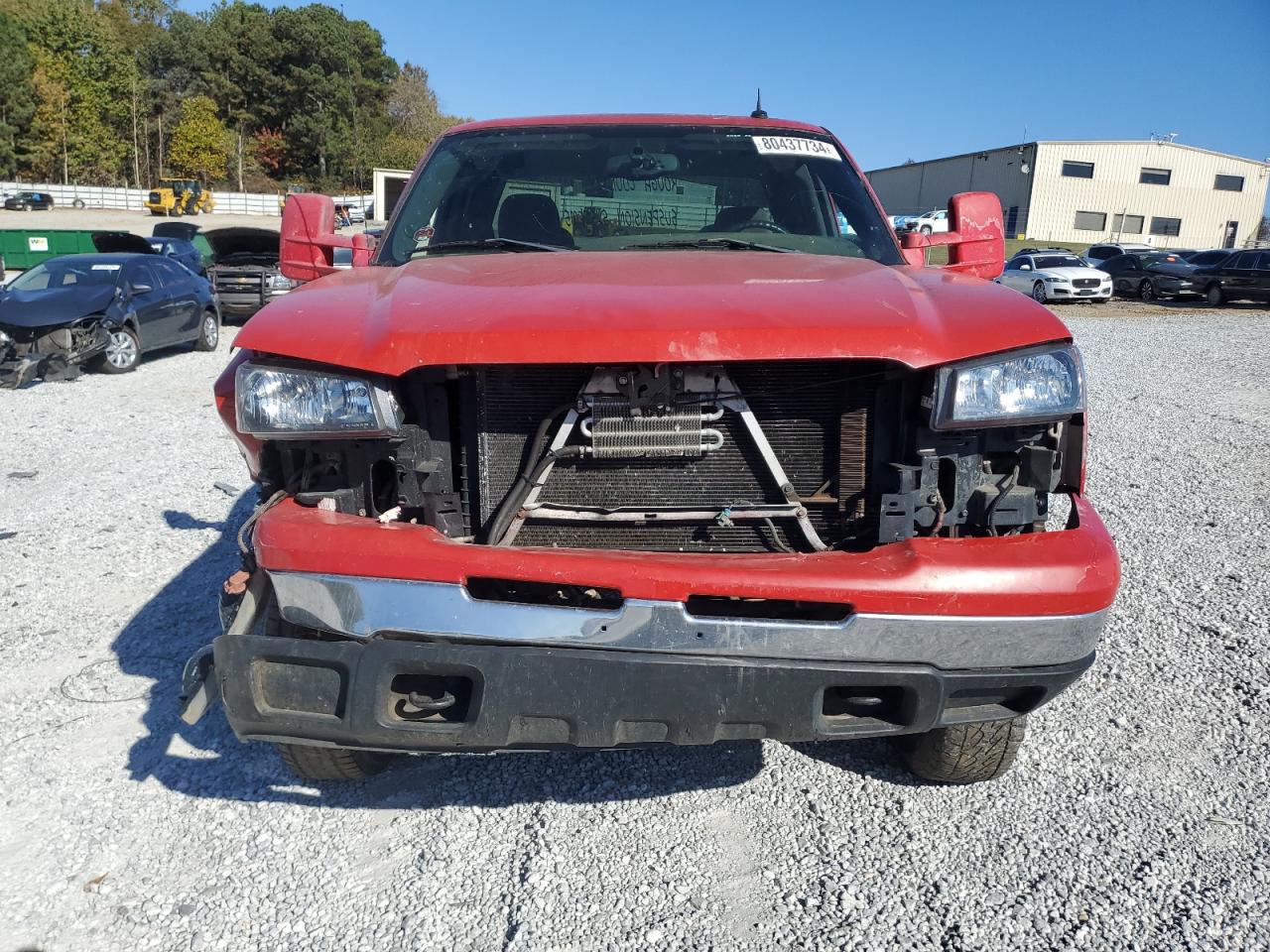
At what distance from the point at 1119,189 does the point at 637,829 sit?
65790 mm

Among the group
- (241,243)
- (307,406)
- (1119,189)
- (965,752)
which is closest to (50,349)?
(241,243)

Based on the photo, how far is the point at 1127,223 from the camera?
59438 mm

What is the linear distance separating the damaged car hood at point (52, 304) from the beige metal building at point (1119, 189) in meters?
53.7

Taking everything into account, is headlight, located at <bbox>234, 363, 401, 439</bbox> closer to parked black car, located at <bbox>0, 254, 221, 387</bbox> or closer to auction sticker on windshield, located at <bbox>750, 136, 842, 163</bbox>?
auction sticker on windshield, located at <bbox>750, 136, 842, 163</bbox>

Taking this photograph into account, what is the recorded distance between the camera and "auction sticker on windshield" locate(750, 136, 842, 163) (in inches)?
150

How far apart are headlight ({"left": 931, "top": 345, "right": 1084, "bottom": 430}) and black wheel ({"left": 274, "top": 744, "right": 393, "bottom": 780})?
5.94 ft

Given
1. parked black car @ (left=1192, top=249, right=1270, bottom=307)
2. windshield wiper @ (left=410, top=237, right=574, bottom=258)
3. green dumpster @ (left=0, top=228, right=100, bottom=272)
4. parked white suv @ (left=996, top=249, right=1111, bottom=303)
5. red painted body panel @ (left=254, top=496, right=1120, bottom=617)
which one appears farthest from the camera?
parked white suv @ (left=996, top=249, right=1111, bottom=303)

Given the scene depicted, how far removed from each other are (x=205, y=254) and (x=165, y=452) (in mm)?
15459

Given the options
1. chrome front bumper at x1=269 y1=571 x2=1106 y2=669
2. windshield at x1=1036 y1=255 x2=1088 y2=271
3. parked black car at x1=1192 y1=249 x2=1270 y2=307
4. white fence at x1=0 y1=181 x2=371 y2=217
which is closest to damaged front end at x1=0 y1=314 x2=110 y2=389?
chrome front bumper at x1=269 y1=571 x2=1106 y2=669

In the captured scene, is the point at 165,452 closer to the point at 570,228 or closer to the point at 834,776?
the point at 570,228

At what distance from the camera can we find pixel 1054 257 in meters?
27.1

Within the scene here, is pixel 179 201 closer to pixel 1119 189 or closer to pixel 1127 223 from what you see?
pixel 1119 189

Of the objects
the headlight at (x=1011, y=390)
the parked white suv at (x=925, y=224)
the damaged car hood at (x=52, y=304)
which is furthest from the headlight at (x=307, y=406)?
the damaged car hood at (x=52, y=304)

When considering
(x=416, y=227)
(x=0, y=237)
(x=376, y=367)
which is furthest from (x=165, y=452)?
(x=0, y=237)
